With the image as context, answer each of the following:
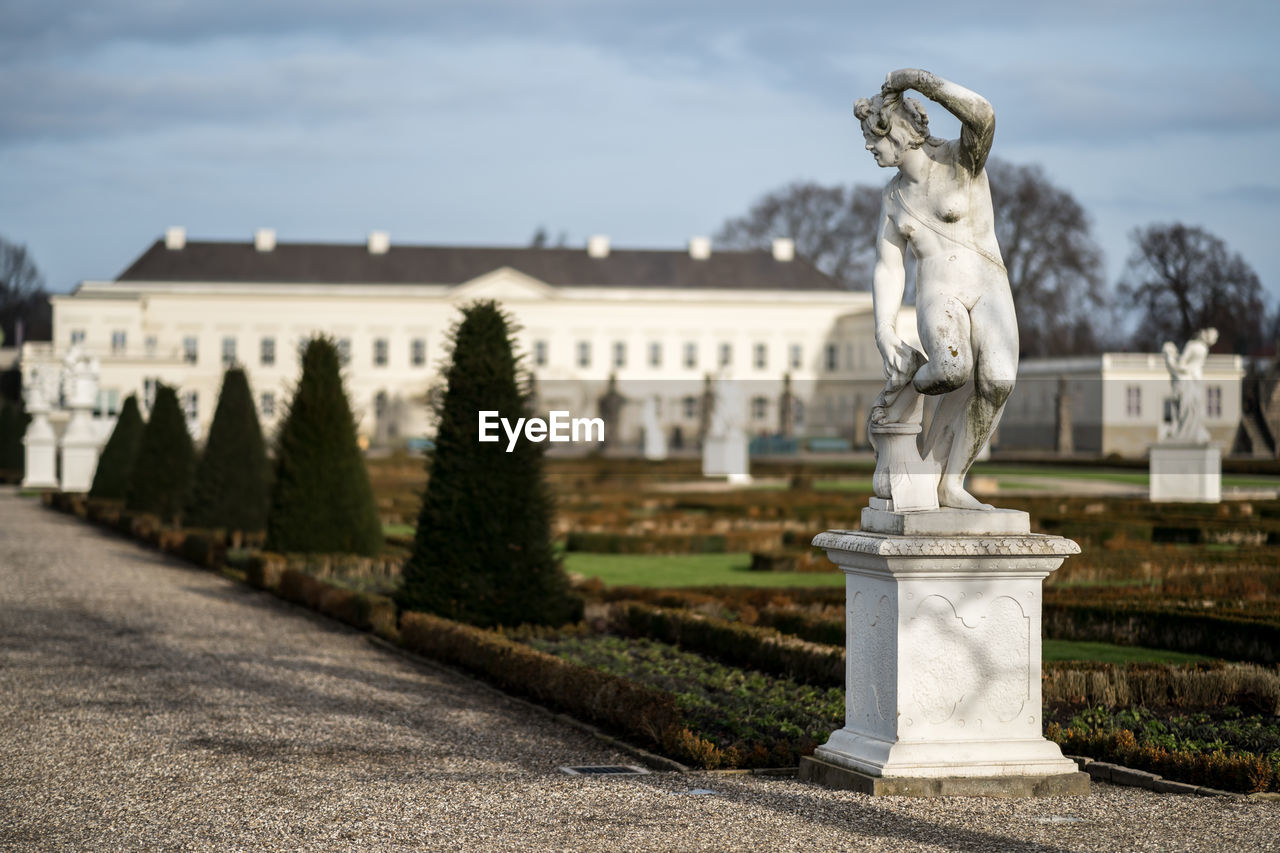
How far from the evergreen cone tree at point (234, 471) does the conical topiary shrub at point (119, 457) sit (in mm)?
6497

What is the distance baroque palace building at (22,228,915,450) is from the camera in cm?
6203

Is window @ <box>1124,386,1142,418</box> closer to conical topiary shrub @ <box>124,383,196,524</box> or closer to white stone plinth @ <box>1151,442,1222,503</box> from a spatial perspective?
white stone plinth @ <box>1151,442,1222,503</box>

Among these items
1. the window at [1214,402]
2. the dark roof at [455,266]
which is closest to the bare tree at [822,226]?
the dark roof at [455,266]

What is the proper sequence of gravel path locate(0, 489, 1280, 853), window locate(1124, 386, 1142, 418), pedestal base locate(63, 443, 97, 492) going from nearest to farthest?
gravel path locate(0, 489, 1280, 853), pedestal base locate(63, 443, 97, 492), window locate(1124, 386, 1142, 418)

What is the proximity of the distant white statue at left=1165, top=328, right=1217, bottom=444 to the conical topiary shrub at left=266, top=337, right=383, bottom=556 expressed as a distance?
12.3m

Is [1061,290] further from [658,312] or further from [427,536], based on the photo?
[427,536]

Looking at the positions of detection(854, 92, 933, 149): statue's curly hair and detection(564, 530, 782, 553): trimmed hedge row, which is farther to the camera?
detection(564, 530, 782, 553): trimmed hedge row

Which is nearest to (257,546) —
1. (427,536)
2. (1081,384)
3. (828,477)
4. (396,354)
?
(427,536)

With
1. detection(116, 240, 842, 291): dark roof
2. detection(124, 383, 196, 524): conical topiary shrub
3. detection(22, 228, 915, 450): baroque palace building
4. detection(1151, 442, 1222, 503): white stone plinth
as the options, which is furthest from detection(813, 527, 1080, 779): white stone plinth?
detection(116, 240, 842, 291): dark roof

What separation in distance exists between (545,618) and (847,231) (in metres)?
56.0

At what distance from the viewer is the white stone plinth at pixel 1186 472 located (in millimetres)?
19938

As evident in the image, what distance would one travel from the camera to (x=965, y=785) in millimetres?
4551

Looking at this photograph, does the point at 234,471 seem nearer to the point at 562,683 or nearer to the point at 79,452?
the point at 562,683

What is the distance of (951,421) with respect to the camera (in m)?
4.77
